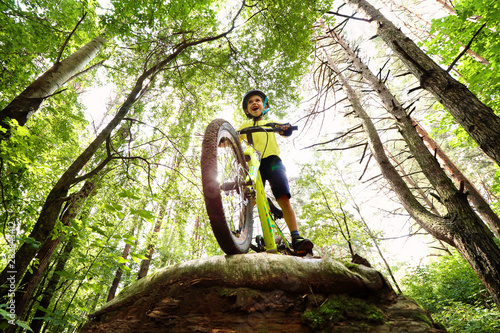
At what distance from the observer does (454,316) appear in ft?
18.3

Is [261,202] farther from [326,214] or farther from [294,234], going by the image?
[326,214]

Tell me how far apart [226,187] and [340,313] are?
5.45 ft

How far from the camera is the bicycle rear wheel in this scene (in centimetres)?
162

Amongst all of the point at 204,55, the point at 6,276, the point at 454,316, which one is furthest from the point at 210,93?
the point at 454,316

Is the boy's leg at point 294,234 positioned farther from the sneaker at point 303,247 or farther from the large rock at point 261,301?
the large rock at point 261,301

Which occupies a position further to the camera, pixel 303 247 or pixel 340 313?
pixel 303 247

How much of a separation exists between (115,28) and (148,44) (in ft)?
1.71

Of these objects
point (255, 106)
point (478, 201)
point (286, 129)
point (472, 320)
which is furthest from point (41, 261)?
point (478, 201)

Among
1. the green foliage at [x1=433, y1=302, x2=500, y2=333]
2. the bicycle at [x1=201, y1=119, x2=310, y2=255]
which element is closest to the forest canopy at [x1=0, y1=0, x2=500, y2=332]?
the bicycle at [x1=201, y1=119, x2=310, y2=255]

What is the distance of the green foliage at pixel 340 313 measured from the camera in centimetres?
129

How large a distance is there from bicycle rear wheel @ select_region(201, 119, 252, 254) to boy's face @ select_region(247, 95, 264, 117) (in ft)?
2.75

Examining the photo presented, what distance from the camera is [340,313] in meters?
1.34

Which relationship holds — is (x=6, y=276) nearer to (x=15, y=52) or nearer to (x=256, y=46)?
(x=15, y=52)

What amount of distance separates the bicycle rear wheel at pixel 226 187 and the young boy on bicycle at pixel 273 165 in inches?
15.8
